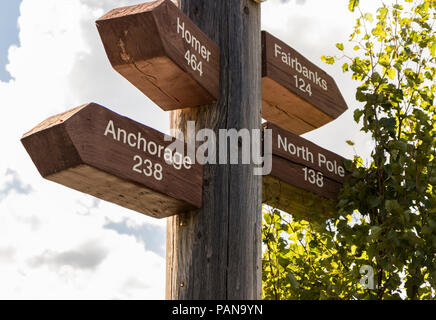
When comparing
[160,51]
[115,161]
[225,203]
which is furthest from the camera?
[225,203]

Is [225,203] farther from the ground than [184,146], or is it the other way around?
[184,146]

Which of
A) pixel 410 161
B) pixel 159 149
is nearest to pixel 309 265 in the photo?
pixel 410 161

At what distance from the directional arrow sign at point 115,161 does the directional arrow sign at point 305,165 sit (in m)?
0.57

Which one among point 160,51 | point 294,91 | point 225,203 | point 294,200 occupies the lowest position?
point 225,203

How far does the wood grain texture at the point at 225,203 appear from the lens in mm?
2635

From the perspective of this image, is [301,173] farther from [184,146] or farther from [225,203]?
[184,146]

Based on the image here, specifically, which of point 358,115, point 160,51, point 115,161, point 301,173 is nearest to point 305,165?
point 301,173

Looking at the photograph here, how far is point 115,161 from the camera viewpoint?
2371 mm

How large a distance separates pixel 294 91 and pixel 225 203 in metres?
0.91

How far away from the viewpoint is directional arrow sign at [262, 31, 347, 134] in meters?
3.26

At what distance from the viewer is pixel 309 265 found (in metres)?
3.92

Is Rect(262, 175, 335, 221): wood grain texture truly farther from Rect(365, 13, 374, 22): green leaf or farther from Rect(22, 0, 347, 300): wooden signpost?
Rect(365, 13, 374, 22): green leaf

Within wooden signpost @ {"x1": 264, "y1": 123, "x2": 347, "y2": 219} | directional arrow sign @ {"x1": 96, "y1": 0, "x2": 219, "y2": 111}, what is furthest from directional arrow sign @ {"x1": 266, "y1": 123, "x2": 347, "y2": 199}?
directional arrow sign @ {"x1": 96, "y1": 0, "x2": 219, "y2": 111}

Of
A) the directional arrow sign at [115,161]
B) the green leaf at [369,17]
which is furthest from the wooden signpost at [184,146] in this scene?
the green leaf at [369,17]
